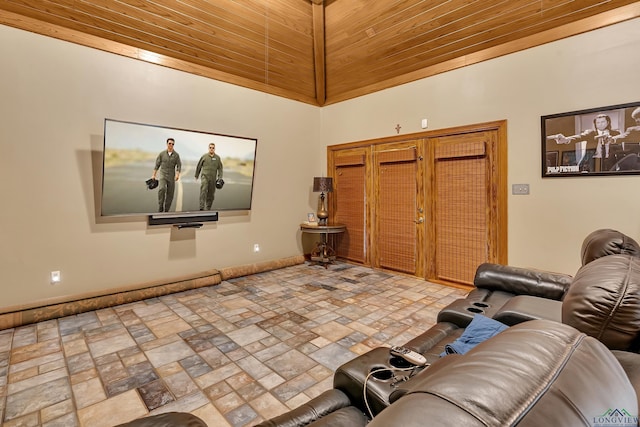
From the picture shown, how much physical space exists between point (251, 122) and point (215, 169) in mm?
1157

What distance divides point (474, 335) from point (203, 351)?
2193 mm

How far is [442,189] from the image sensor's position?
467 centimetres

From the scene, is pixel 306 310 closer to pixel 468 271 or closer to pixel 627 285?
pixel 468 271

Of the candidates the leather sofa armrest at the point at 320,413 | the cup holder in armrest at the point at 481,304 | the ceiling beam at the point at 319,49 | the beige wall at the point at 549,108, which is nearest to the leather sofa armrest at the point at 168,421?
the leather sofa armrest at the point at 320,413

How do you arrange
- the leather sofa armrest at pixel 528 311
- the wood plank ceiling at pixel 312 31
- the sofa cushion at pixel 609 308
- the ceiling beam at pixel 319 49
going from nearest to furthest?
1. the sofa cushion at pixel 609 308
2. the leather sofa armrest at pixel 528 311
3. the wood plank ceiling at pixel 312 31
4. the ceiling beam at pixel 319 49

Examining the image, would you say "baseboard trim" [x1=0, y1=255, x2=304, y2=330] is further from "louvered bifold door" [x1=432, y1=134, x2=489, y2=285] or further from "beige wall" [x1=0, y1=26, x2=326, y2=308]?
"louvered bifold door" [x1=432, y1=134, x2=489, y2=285]

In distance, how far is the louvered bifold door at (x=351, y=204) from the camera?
18.9 feet

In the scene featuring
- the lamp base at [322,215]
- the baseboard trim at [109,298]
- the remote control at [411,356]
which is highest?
the lamp base at [322,215]

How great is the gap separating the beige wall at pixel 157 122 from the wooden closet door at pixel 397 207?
527 millimetres

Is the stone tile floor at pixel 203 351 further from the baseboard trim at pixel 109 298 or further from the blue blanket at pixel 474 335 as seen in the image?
the blue blanket at pixel 474 335

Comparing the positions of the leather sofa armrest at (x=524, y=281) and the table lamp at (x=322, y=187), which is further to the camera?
the table lamp at (x=322, y=187)

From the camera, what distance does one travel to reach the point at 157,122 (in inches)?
172

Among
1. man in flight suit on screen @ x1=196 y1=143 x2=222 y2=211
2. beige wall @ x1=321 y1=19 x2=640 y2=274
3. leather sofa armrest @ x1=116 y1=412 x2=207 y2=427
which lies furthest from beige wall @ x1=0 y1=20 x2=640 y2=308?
leather sofa armrest @ x1=116 y1=412 x2=207 y2=427

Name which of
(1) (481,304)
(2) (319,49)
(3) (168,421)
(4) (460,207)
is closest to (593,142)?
(4) (460,207)
